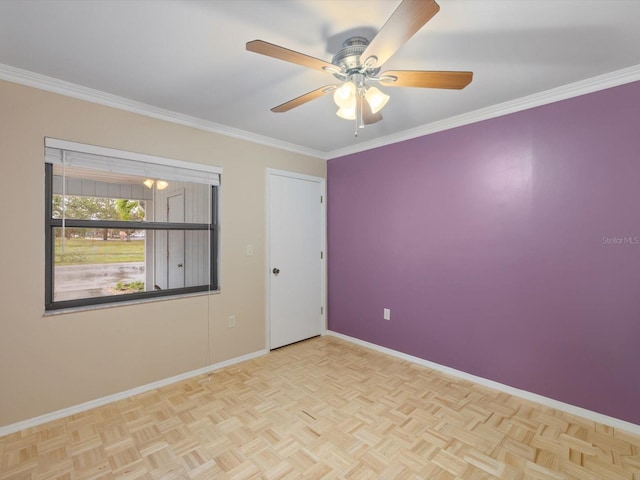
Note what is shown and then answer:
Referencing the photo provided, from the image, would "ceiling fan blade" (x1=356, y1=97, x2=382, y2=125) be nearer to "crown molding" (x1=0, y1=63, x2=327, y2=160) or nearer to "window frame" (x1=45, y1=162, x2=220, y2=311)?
"crown molding" (x1=0, y1=63, x2=327, y2=160)

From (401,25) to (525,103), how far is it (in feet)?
6.06

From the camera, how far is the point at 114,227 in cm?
253

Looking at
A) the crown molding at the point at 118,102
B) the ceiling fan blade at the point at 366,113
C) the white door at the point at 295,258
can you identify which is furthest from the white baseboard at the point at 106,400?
the ceiling fan blade at the point at 366,113

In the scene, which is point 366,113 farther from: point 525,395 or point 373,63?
point 525,395

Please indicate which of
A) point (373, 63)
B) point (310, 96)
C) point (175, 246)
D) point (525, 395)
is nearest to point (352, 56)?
point (373, 63)

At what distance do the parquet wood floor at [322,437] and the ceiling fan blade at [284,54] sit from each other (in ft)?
7.18

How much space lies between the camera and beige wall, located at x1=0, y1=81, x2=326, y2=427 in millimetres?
2082

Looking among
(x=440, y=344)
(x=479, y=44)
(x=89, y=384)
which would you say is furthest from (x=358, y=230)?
(x=89, y=384)

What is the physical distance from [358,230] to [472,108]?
5.69ft

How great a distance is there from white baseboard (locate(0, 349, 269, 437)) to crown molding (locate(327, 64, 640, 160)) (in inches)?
115

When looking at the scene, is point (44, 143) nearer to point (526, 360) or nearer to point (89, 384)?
point (89, 384)

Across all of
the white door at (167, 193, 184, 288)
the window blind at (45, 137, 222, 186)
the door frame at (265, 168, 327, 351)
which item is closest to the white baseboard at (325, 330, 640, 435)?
the door frame at (265, 168, 327, 351)

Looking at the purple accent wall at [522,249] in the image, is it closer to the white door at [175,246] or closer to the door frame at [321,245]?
the door frame at [321,245]

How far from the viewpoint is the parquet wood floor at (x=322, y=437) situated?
176cm
